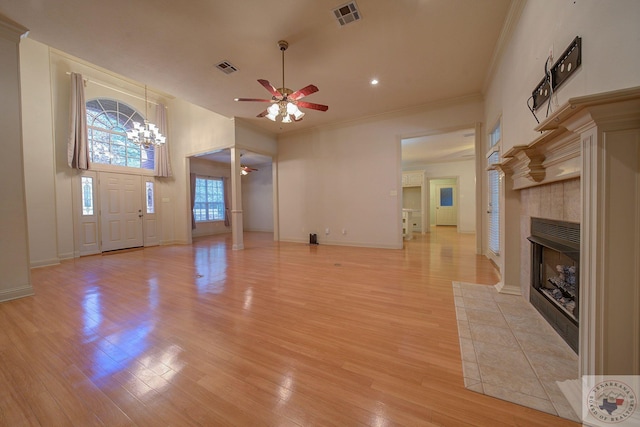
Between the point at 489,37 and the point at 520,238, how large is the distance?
272cm

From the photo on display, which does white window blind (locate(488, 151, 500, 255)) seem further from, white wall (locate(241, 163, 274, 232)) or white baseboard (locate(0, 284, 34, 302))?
white wall (locate(241, 163, 274, 232))

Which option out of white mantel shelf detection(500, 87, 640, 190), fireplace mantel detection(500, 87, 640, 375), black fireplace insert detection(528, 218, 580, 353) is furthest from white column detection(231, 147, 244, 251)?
fireplace mantel detection(500, 87, 640, 375)

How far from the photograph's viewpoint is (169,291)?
9.78 ft

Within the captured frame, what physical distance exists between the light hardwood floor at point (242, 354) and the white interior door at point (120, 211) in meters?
2.88

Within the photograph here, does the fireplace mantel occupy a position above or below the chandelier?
below

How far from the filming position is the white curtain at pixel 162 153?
6715mm

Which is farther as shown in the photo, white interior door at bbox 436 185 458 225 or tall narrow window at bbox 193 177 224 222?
white interior door at bbox 436 185 458 225

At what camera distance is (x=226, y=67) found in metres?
3.67

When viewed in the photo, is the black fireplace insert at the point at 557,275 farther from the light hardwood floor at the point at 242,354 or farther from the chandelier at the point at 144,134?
the chandelier at the point at 144,134

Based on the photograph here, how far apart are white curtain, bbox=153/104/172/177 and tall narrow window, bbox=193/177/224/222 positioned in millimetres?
1859

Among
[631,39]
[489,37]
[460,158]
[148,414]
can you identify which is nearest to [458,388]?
[148,414]

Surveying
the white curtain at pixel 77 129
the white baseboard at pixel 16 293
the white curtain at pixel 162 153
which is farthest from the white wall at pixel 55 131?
the white baseboard at pixel 16 293

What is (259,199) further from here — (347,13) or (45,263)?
(347,13)

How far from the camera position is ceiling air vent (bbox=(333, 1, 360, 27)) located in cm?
251
